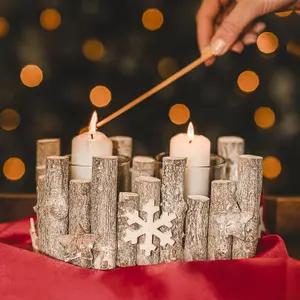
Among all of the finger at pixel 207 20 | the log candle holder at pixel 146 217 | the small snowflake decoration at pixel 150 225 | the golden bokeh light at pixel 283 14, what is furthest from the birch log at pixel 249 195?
the golden bokeh light at pixel 283 14

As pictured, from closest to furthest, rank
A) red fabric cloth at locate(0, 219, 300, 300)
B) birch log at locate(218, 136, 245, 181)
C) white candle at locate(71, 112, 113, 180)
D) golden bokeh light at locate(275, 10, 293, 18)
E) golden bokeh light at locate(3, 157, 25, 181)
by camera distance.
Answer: red fabric cloth at locate(0, 219, 300, 300), white candle at locate(71, 112, 113, 180), birch log at locate(218, 136, 245, 181), golden bokeh light at locate(275, 10, 293, 18), golden bokeh light at locate(3, 157, 25, 181)

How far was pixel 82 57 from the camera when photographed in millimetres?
1769

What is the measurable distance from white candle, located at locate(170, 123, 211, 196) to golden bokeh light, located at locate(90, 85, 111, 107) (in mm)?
634

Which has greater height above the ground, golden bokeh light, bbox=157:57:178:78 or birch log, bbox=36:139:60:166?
golden bokeh light, bbox=157:57:178:78

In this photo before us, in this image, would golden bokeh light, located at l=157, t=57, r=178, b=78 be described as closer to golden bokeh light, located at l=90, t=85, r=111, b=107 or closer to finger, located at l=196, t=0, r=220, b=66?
golden bokeh light, located at l=90, t=85, r=111, b=107

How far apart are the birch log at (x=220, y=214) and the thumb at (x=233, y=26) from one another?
0.85ft

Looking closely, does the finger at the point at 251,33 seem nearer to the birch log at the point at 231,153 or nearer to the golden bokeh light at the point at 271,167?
the birch log at the point at 231,153

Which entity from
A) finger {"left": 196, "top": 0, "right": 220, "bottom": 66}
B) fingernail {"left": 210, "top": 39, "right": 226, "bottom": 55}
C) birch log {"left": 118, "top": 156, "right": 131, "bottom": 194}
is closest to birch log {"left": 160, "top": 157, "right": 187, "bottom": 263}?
birch log {"left": 118, "top": 156, "right": 131, "bottom": 194}

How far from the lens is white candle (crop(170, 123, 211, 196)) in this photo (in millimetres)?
1136

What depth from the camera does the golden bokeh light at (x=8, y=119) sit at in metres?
1.77

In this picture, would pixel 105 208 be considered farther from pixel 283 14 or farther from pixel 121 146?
pixel 283 14

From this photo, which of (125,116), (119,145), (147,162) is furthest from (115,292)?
(125,116)

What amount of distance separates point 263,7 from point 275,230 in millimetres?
524

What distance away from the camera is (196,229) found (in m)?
1.08
